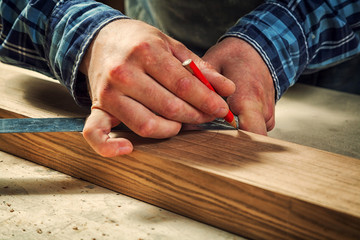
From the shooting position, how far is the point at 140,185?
2.78 ft

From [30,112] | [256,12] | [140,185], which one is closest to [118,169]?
[140,185]

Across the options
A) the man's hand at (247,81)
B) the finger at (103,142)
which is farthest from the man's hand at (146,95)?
the man's hand at (247,81)

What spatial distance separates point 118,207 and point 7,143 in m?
0.42

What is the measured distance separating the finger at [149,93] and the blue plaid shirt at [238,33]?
0.22 metres

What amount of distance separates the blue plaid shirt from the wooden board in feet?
0.69

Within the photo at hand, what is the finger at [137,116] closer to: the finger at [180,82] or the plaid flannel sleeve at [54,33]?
the finger at [180,82]

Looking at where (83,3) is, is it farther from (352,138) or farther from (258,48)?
(352,138)

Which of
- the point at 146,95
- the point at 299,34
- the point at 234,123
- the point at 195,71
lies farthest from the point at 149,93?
the point at 299,34

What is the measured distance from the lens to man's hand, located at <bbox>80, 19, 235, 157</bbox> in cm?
81

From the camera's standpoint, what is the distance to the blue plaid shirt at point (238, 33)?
1025 millimetres

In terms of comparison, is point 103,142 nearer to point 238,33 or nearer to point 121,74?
point 121,74

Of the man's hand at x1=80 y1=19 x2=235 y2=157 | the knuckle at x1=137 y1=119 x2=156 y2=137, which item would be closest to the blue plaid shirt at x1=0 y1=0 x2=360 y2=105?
the man's hand at x1=80 y1=19 x2=235 y2=157

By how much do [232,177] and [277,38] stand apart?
61 cm

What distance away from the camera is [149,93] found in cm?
82
